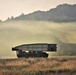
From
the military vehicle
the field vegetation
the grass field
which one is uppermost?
the field vegetation

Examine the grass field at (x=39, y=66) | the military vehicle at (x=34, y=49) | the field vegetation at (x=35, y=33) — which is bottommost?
the grass field at (x=39, y=66)

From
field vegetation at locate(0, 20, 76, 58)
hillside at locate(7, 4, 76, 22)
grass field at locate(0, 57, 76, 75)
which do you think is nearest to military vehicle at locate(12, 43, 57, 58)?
field vegetation at locate(0, 20, 76, 58)

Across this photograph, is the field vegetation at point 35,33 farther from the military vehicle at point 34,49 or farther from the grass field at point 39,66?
the grass field at point 39,66

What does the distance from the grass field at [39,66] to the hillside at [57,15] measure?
961 millimetres

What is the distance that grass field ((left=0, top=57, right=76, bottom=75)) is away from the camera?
633 centimetres

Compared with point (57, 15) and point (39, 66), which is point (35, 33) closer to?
point (57, 15)

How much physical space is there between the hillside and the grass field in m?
0.96

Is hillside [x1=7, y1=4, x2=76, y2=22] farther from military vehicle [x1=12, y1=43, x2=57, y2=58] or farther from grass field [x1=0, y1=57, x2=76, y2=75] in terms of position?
grass field [x1=0, y1=57, x2=76, y2=75]

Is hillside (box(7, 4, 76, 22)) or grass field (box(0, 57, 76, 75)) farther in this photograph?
hillside (box(7, 4, 76, 22))

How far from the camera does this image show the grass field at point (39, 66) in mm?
6328

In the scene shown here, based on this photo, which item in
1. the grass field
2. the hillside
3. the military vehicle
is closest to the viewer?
the grass field

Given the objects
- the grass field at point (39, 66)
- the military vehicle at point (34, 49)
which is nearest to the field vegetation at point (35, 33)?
the military vehicle at point (34, 49)

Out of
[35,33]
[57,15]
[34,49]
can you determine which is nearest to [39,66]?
[34,49]

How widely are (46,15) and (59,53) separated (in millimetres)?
944
